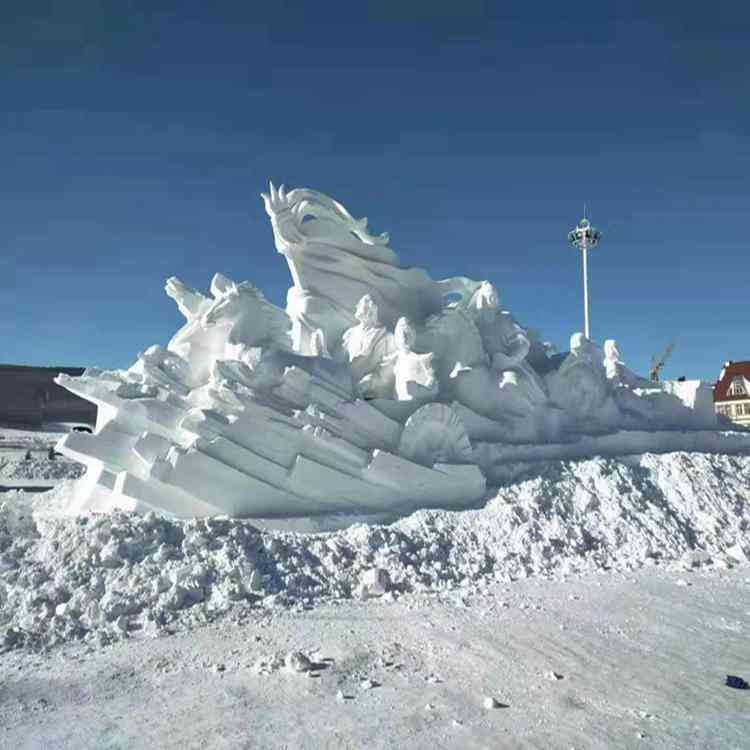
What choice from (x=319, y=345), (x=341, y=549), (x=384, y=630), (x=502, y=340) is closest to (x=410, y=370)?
(x=319, y=345)

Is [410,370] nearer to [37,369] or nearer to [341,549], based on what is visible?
[341,549]

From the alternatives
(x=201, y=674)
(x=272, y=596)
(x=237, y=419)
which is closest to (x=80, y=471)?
(x=237, y=419)

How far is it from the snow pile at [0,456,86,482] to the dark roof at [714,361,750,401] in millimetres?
33057

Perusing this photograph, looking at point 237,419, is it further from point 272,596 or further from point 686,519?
point 686,519

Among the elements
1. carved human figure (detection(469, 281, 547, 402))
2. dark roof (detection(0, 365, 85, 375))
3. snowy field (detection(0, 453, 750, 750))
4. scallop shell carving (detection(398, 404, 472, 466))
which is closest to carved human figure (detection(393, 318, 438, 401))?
scallop shell carving (detection(398, 404, 472, 466))

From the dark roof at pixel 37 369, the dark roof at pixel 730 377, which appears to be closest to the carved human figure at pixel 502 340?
the dark roof at pixel 37 369

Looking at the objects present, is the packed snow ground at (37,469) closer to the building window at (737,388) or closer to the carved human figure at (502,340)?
the carved human figure at (502,340)

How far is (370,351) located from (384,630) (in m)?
5.55

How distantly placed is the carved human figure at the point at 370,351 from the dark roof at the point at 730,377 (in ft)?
103

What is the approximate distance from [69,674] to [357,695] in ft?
7.33

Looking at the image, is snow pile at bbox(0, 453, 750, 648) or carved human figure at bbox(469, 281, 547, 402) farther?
carved human figure at bbox(469, 281, 547, 402)

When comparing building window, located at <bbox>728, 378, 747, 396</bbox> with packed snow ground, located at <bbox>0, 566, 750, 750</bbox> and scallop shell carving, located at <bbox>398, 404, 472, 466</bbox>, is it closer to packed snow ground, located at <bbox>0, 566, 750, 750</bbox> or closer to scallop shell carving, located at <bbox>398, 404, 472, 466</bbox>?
scallop shell carving, located at <bbox>398, 404, 472, 466</bbox>

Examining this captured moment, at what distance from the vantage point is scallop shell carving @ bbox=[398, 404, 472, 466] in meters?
9.57

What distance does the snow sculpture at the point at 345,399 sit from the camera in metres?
8.57
